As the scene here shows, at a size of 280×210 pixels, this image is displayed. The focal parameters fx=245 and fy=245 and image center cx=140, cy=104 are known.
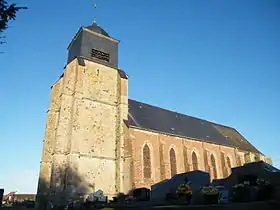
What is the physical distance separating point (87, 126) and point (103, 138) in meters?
1.90

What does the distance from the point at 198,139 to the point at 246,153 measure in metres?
10.3

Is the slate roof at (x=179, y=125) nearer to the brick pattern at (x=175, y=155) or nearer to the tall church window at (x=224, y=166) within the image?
the brick pattern at (x=175, y=155)

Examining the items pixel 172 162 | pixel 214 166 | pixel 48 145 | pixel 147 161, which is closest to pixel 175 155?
pixel 172 162

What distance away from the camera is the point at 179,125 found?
30719mm

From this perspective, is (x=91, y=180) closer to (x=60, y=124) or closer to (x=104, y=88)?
(x=60, y=124)

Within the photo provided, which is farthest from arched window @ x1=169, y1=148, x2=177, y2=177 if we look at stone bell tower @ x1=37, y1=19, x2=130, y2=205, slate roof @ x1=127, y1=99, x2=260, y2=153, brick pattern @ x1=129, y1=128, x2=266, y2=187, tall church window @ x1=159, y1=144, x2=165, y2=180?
stone bell tower @ x1=37, y1=19, x2=130, y2=205

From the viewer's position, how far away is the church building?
67.7ft

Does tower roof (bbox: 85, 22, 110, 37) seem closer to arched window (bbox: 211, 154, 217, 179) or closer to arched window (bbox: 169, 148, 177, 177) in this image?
arched window (bbox: 169, 148, 177, 177)

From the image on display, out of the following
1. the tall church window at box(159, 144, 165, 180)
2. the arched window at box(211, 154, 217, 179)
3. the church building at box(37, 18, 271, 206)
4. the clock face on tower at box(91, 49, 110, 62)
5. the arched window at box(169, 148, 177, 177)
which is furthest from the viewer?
the arched window at box(211, 154, 217, 179)

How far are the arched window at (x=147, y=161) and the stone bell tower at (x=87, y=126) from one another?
2796 mm

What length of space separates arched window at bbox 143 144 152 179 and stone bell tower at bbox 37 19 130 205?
2796mm

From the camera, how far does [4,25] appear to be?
20.4 ft

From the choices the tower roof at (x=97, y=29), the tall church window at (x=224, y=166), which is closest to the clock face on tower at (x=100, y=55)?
the tower roof at (x=97, y=29)

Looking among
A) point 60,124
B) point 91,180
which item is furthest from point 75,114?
A: point 91,180
